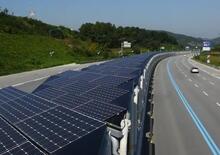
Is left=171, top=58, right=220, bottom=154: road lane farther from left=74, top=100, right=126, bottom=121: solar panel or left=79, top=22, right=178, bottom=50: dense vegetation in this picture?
left=79, top=22, right=178, bottom=50: dense vegetation

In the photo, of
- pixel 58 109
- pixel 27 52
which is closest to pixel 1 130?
pixel 58 109

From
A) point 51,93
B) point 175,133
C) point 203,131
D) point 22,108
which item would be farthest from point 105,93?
point 203,131

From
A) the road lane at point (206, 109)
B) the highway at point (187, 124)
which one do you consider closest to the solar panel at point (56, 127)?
the highway at point (187, 124)

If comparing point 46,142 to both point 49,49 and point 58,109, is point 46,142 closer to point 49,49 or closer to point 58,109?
point 58,109

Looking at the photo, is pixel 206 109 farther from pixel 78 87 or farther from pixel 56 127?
pixel 56 127

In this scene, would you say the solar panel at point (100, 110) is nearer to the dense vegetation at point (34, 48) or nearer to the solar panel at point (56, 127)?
the solar panel at point (56, 127)

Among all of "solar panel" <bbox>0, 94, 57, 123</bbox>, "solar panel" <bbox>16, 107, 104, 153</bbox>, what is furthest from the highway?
"solar panel" <bbox>16, 107, 104, 153</bbox>
